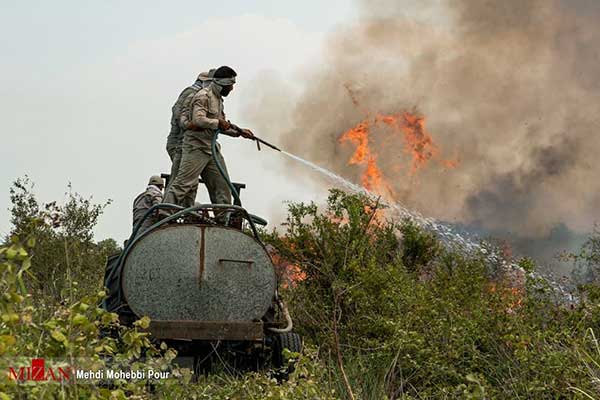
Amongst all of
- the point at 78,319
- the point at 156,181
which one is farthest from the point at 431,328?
the point at 78,319

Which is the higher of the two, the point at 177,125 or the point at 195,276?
the point at 177,125

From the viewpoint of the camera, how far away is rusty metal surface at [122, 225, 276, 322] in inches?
281

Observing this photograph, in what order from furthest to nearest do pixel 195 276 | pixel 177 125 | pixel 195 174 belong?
1. pixel 177 125
2. pixel 195 174
3. pixel 195 276

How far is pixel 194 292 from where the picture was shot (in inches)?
284

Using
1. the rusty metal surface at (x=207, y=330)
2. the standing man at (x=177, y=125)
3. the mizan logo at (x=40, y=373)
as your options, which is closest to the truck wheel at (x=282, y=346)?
the rusty metal surface at (x=207, y=330)

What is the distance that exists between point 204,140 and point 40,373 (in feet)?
17.4

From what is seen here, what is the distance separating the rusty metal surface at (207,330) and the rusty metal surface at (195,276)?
171 millimetres

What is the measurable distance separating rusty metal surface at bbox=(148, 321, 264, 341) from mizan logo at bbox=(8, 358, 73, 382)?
9.23 feet

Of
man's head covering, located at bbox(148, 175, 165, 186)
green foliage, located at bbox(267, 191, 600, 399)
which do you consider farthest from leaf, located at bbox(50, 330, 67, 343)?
man's head covering, located at bbox(148, 175, 165, 186)

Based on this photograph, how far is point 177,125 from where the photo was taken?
384 inches

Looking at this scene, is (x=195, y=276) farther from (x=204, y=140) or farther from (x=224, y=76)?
(x=224, y=76)

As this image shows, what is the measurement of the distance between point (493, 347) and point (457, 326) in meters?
0.42

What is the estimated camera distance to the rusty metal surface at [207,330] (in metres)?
6.93

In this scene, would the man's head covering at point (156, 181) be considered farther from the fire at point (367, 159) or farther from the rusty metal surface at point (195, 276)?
the fire at point (367, 159)
